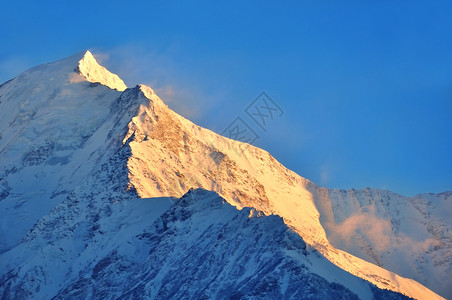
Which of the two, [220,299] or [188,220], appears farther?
[188,220]

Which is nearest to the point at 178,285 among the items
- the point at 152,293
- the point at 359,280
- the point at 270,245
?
the point at 152,293

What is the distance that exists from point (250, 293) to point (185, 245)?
34851mm

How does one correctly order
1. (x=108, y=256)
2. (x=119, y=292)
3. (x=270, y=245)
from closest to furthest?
(x=270, y=245), (x=119, y=292), (x=108, y=256)

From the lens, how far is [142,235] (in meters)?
198

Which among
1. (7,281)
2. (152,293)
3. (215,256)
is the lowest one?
(7,281)

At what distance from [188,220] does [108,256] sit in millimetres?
18049

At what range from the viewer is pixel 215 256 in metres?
174

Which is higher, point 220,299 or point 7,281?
point 220,299

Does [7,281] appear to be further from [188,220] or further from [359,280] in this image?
[359,280]

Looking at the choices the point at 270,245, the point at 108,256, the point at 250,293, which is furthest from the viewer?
the point at 108,256

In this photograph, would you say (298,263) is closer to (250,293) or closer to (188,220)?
(250,293)

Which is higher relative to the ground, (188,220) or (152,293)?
(188,220)

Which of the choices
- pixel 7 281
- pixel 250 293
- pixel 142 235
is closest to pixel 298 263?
pixel 250 293

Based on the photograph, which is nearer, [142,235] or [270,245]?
[270,245]
